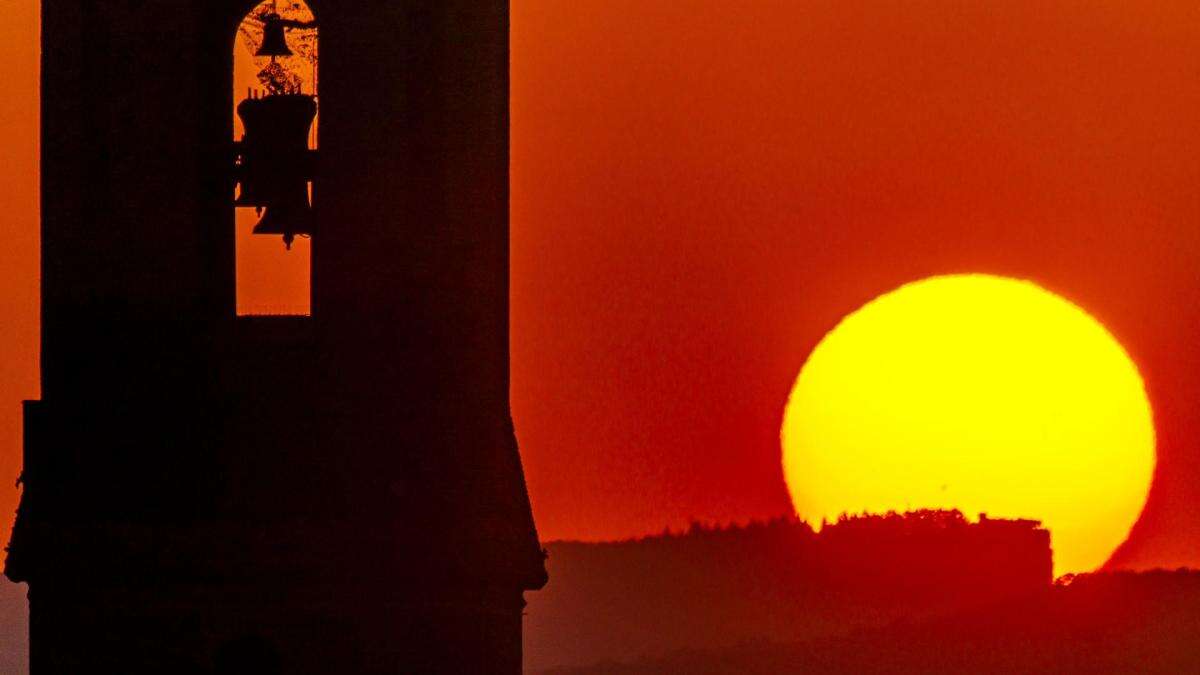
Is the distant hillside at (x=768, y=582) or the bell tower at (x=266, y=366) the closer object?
the bell tower at (x=266, y=366)

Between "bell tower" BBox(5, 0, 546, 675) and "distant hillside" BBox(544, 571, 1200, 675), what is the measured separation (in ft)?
60.3

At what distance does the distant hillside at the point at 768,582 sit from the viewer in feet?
91.4

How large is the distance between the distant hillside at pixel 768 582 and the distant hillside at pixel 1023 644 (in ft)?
0.89

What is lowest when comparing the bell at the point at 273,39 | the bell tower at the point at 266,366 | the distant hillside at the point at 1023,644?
the distant hillside at the point at 1023,644

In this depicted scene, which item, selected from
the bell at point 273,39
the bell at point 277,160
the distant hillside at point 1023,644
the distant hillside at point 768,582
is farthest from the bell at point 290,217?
the distant hillside at point 1023,644

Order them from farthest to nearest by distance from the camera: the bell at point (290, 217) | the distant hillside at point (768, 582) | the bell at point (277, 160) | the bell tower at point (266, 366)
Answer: the distant hillside at point (768, 582)
the bell at point (290, 217)
the bell at point (277, 160)
the bell tower at point (266, 366)

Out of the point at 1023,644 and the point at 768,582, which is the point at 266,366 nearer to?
the point at 768,582

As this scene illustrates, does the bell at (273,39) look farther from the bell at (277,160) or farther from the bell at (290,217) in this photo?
the bell at (290,217)

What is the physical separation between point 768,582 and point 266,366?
16.2 meters

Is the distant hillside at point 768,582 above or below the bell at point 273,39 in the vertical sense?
below

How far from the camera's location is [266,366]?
14.7 m

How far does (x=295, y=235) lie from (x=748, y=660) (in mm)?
20432

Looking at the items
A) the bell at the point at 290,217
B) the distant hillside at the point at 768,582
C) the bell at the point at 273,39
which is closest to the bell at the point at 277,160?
the bell at the point at 290,217

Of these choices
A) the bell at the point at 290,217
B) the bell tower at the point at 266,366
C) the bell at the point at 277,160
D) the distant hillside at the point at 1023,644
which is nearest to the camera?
the bell tower at the point at 266,366
